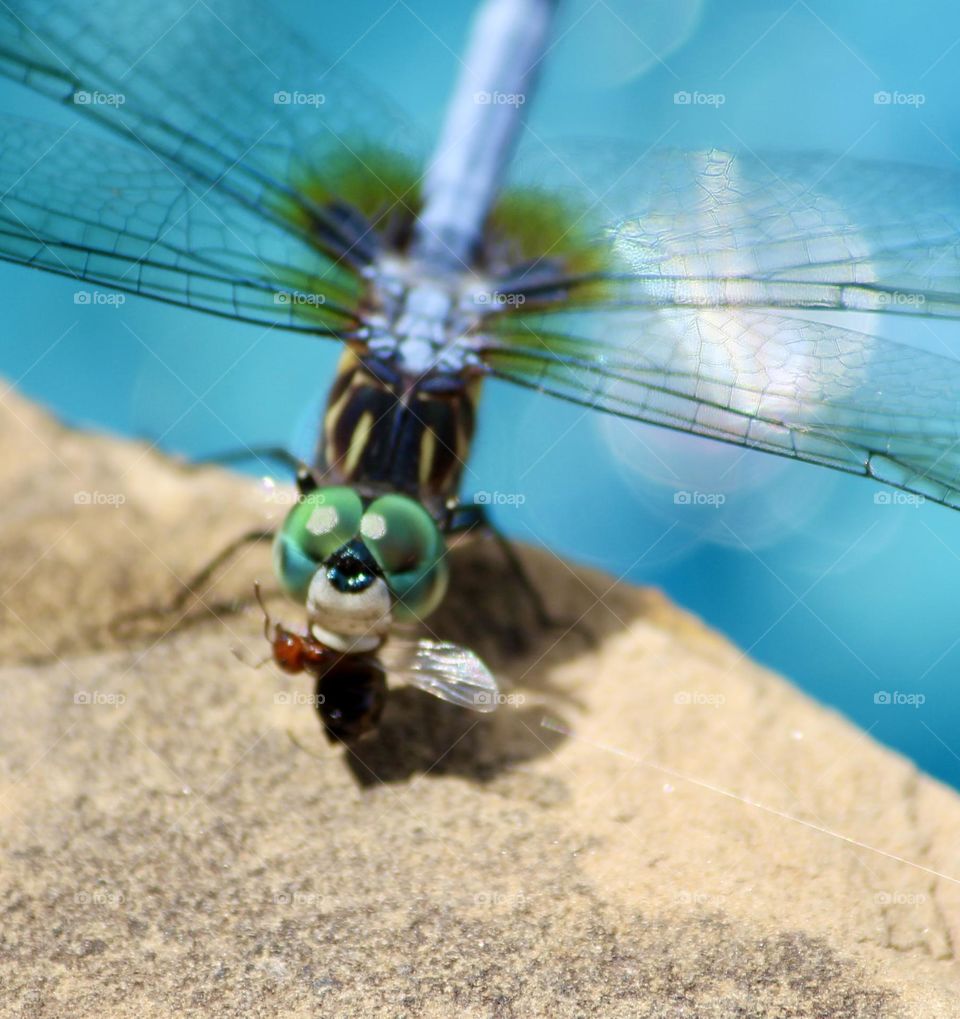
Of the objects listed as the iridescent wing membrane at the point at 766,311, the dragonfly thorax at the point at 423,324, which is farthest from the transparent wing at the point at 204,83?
the iridescent wing membrane at the point at 766,311

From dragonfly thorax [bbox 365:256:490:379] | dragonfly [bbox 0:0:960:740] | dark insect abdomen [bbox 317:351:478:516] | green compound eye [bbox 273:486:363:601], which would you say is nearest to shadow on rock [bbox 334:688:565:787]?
dragonfly [bbox 0:0:960:740]

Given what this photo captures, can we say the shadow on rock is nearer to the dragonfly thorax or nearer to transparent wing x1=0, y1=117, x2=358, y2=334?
the dragonfly thorax

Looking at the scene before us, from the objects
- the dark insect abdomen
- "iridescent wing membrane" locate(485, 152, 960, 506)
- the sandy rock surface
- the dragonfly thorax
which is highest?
"iridescent wing membrane" locate(485, 152, 960, 506)

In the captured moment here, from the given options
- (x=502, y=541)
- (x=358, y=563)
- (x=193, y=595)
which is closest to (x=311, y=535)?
(x=358, y=563)

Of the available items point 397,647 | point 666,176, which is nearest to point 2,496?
point 397,647

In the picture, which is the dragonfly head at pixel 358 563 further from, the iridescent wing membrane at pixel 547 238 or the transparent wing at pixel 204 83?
the transparent wing at pixel 204 83

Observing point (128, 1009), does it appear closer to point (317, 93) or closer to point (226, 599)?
point (226, 599)

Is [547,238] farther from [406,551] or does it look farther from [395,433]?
[406,551]
